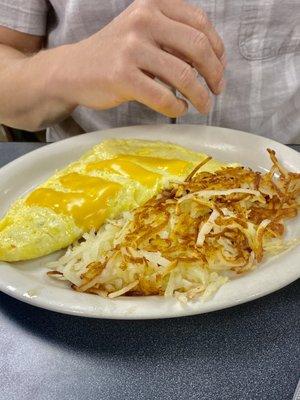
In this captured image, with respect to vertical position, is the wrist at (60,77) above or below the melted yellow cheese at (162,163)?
above

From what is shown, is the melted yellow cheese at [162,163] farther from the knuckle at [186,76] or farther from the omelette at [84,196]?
the knuckle at [186,76]

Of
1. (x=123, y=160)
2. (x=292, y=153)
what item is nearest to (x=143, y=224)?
(x=123, y=160)

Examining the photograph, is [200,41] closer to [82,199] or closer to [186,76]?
[186,76]

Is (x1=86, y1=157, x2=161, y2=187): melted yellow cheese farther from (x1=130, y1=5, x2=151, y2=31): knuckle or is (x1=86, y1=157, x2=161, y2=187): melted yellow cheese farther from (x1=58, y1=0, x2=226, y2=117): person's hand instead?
(x1=130, y1=5, x2=151, y2=31): knuckle

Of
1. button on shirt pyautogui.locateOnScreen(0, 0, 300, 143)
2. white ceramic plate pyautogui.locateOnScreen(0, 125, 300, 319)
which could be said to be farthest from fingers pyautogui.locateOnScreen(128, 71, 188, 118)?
button on shirt pyautogui.locateOnScreen(0, 0, 300, 143)

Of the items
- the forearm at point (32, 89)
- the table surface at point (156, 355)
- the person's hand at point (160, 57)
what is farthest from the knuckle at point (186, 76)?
the table surface at point (156, 355)

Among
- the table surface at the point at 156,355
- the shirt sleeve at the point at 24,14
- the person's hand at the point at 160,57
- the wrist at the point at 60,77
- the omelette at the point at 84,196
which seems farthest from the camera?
the shirt sleeve at the point at 24,14

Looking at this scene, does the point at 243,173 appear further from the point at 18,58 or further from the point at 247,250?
the point at 18,58
